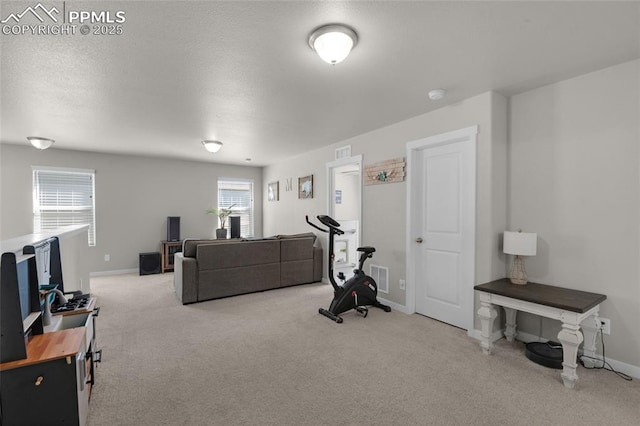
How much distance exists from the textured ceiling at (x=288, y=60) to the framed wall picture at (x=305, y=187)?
1847 mm

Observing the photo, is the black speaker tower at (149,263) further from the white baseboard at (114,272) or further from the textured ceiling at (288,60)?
the textured ceiling at (288,60)

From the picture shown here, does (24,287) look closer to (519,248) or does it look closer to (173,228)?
(519,248)

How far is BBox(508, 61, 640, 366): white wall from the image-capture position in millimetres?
2309

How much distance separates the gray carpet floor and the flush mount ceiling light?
2322 millimetres

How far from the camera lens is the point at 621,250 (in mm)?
2350

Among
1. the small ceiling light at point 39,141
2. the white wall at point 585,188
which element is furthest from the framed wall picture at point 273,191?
the white wall at point 585,188

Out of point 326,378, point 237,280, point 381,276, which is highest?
point 381,276

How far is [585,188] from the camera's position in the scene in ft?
8.29

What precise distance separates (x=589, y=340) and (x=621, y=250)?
782mm

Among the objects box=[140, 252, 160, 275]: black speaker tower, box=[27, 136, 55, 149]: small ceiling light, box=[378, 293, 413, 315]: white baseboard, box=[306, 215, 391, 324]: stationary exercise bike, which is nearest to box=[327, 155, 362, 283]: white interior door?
box=[378, 293, 413, 315]: white baseboard

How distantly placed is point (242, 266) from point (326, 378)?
8.49ft

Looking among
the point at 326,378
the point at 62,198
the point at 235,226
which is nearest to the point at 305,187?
the point at 235,226

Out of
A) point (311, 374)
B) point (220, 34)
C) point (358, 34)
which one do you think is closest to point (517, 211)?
point (358, 34)

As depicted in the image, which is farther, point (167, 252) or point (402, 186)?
point (167, 252)
